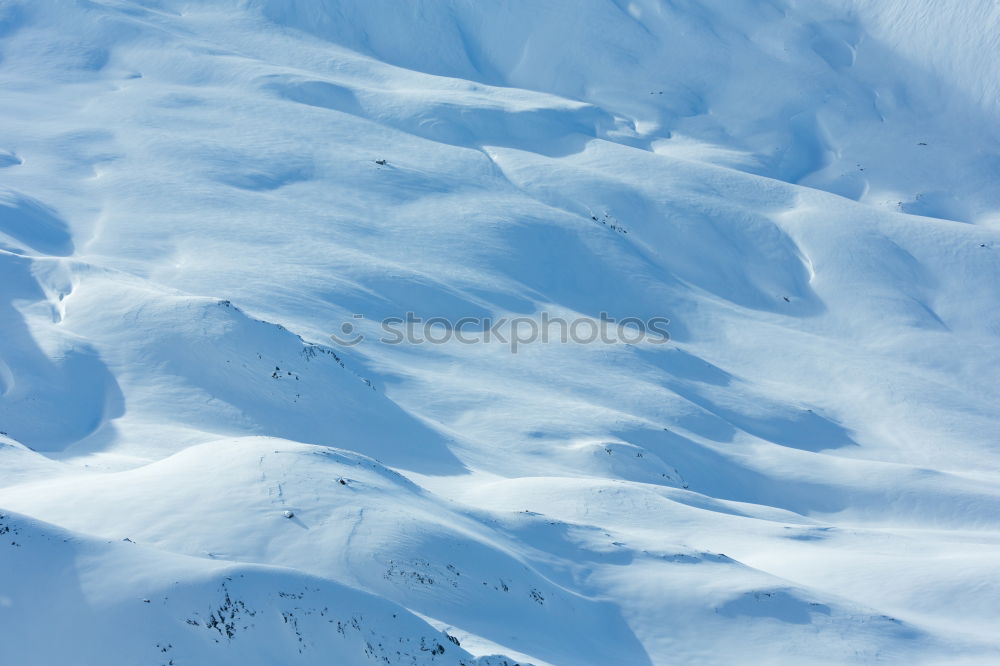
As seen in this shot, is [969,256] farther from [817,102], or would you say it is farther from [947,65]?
[947,65]

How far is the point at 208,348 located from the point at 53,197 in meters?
11.4

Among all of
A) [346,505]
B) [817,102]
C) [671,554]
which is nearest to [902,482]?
[671,554]

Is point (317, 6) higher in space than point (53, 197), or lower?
higher

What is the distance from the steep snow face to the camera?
11.7m

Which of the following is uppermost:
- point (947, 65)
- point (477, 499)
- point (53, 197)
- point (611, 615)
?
point (947, 65)

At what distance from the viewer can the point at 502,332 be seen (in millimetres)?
25391

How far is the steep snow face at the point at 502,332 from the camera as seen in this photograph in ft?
38.4

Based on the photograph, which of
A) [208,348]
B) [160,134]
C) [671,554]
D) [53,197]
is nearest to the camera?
[671,554]

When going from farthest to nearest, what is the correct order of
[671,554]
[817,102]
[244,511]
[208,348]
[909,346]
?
[817,102], [909,346], [208,348], [671,554], [244,511]

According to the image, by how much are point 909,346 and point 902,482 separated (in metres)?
9.40

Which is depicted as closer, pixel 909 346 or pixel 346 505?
→ pixel 346 505

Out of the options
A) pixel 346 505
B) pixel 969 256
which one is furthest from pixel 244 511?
pixel 969 256

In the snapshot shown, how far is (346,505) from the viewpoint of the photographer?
1238 centimetres

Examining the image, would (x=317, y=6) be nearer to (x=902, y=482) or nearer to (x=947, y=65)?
(x=947, y=65)
